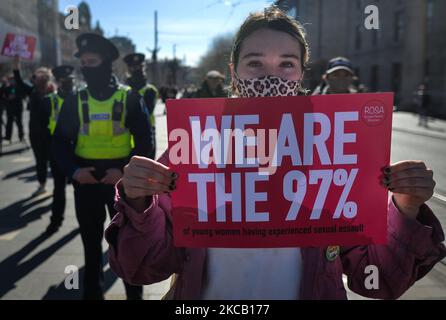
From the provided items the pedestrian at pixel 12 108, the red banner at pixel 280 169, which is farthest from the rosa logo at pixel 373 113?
the pedestrian at pixel 12 108

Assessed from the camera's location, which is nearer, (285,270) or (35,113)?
(285,270)

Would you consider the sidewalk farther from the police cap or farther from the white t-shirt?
the white t-shirt

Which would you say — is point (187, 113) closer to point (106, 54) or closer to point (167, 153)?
point (167, 153)

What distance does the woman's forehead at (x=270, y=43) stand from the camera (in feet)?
4.89

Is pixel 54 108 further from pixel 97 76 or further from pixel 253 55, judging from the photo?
pixel 253 55

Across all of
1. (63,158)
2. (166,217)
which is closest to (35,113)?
(63,158)

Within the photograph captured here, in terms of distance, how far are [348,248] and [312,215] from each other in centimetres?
20

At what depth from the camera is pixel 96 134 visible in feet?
10.7

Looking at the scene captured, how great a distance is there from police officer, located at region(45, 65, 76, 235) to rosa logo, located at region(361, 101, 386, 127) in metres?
4.64

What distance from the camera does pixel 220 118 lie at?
1374 mm

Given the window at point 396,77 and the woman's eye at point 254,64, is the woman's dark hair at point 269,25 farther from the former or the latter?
the window at point 396,77

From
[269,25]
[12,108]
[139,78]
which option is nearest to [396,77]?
[12,108]

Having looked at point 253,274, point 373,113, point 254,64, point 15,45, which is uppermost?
point 15,45

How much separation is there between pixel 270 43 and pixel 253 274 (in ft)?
2.44
